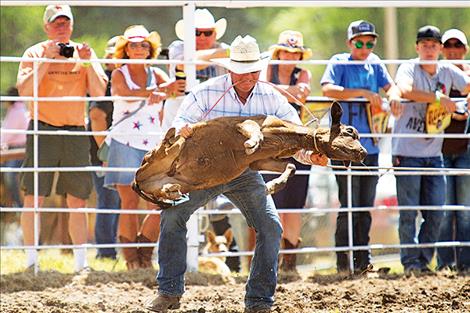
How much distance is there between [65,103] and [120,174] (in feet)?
2.41

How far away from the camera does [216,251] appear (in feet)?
33.5

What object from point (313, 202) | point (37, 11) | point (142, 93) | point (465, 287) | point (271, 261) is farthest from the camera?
point (37, 11)

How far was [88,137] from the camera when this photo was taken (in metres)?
9.88

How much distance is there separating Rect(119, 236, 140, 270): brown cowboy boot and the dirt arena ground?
376mm

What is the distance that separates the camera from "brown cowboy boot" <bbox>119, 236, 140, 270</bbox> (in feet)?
32.4

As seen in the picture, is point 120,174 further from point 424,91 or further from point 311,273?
point 424,91

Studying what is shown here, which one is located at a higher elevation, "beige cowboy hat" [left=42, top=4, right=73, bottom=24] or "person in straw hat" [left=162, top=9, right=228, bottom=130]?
"beige cowboy hat" [left=42, top=4, right=73, bottom=24]

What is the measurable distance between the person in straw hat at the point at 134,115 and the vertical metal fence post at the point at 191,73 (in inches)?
8.8

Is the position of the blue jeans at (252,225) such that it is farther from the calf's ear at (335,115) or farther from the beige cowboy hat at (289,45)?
the beige cowboy hat at (289,45)

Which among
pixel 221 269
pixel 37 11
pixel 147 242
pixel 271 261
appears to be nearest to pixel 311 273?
pixel 221 269

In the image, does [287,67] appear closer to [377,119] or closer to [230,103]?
[377,119]

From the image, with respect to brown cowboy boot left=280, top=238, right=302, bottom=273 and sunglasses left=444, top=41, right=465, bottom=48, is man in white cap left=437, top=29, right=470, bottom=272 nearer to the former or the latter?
sunglasses left=444, top=41, right=465, bottom=48

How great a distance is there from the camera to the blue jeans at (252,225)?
7.73m

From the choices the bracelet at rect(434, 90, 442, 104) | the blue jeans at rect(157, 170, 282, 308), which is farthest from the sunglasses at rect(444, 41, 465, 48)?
the blue jeans at rect(157, 170, 282, 308)
